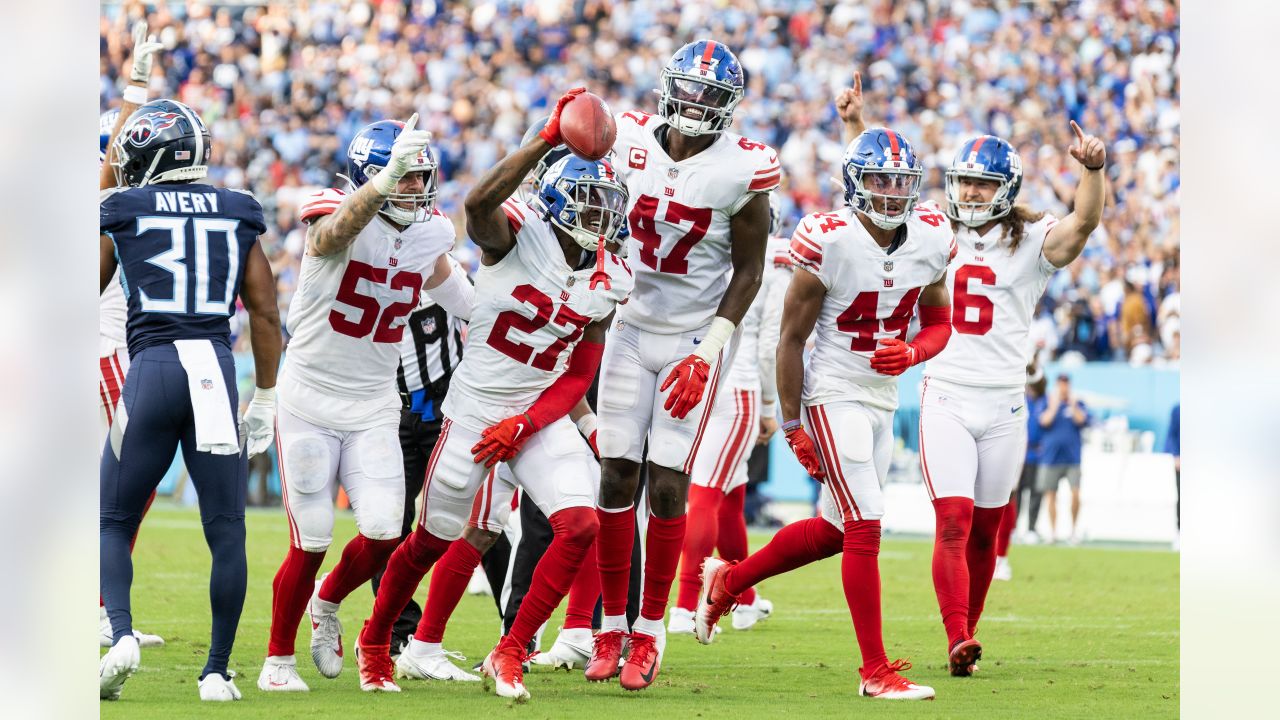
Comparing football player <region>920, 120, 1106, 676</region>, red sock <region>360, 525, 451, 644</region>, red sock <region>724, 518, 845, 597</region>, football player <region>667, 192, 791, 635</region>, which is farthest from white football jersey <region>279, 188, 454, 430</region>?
football player <region>667, 192, 791, 635</region>

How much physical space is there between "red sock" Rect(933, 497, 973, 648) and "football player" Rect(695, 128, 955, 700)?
0.39 meters

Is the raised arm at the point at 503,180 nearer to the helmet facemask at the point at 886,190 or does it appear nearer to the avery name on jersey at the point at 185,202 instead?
the avery name on jersey at the point at 185,202

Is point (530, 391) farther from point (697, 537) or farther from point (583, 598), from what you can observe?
point (697, 537)

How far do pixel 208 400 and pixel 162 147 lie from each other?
895 millimetres

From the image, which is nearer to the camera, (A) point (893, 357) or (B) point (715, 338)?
(A) point (893, 357)

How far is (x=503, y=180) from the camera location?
516 centimetres

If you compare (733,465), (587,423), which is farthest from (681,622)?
(587,423)

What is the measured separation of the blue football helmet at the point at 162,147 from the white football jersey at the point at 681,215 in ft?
5.44

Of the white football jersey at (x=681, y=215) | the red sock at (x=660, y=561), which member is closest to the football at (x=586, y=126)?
the white football jersey at (x=681, y=215)

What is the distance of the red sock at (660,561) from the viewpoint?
6.01m

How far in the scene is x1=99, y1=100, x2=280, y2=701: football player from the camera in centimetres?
508

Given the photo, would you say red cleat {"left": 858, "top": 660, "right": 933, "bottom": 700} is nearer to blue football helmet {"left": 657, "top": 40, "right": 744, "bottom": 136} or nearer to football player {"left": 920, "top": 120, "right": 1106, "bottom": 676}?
football player {"left": 920, "top": 120, "right": 1106, "bottom": 676}
